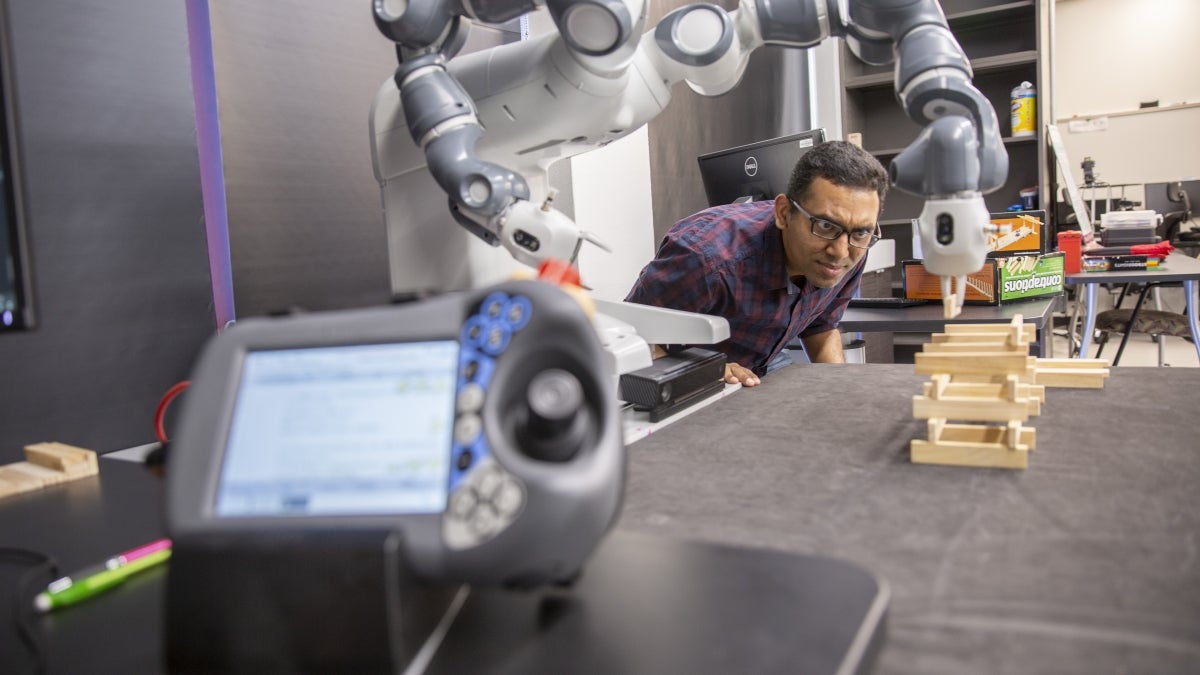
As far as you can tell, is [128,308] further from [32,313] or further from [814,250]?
[814,250]

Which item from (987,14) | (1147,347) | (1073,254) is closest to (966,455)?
(1073,254)

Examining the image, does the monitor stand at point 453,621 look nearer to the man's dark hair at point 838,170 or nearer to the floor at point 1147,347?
the man's dark hair at point 838,170

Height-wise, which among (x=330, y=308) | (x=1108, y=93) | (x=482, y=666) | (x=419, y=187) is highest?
(x=1108, y=93)

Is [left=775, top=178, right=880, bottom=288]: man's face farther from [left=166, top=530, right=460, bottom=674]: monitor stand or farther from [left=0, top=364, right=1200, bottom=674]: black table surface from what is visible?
[left=166, top=530, right=460, bottom=674]: monitor stand

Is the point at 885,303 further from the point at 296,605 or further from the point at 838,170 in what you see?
the point at 296,605

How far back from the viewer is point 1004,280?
7.20ft

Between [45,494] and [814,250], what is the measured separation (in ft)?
4.40

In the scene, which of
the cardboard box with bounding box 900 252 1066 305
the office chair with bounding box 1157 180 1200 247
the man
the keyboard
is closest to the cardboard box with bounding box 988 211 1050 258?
the cardboard box with bounding box 900 252 1066 305

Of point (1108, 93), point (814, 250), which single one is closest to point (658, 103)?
point (814, 250)

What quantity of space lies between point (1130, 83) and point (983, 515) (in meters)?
7.50

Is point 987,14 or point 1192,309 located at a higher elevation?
point 987,14

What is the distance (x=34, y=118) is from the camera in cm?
94

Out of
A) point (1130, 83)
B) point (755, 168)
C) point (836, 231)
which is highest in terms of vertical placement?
point (1130, 83)

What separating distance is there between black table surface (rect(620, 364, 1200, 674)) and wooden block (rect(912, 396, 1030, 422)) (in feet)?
0.16
